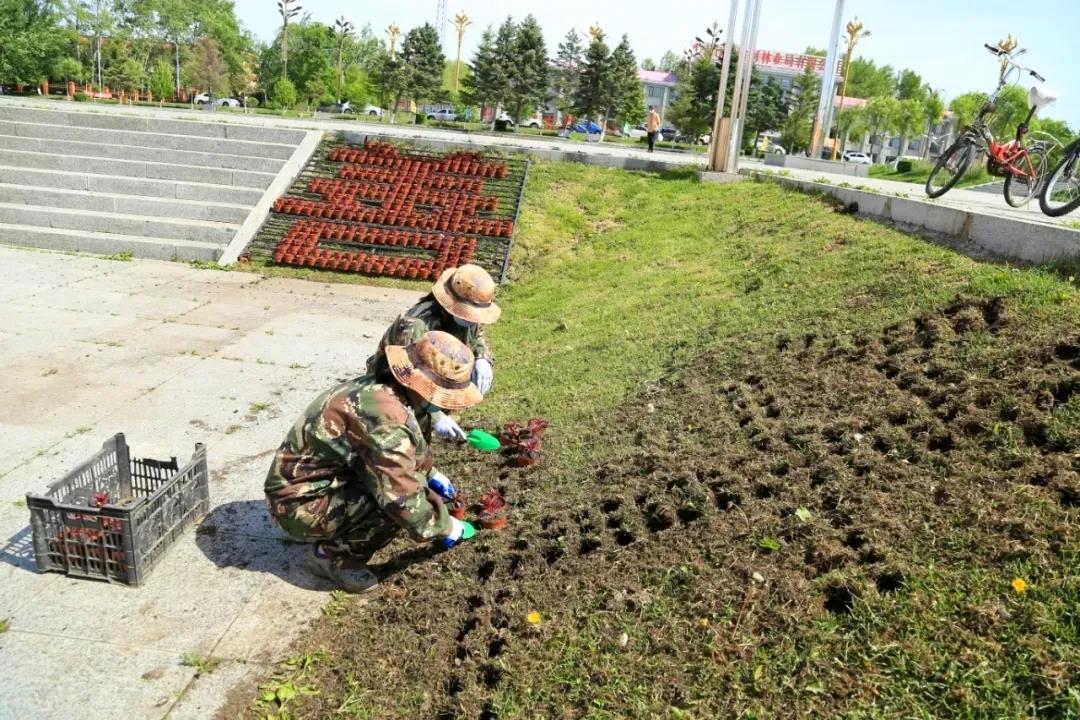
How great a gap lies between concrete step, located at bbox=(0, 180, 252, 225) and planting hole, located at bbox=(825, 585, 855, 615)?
12.1 m

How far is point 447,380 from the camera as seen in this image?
3.46 meters

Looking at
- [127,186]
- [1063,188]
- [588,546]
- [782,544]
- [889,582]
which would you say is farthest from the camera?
[127,186]

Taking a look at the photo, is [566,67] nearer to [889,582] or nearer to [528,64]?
[528,64]

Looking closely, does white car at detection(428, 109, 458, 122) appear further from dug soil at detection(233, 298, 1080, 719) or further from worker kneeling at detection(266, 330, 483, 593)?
worker kneeling at detection(266, 330, 483, 593)

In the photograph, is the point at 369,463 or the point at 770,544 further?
the point at 369,463

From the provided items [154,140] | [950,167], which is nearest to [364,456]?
[950,167]

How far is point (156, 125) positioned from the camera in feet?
50.2

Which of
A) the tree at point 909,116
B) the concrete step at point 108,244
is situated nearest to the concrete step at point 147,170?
the concrete step at point 108,244

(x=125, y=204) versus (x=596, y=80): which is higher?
(x=596, y=80)

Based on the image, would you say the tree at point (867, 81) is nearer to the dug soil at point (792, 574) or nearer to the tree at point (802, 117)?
the tree at point (802, 117)

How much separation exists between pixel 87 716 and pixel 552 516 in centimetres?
220

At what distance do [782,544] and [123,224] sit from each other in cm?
1247

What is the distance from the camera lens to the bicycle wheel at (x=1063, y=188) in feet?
22.8

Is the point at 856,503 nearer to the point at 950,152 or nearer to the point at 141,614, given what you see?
the point at 141,614
